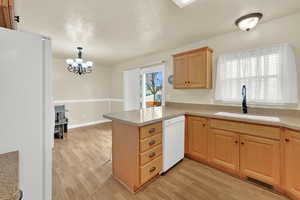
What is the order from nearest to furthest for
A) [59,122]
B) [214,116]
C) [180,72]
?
[214,116] → [180,72] → [59,122]

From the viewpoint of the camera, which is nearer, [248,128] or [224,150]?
[248,128]

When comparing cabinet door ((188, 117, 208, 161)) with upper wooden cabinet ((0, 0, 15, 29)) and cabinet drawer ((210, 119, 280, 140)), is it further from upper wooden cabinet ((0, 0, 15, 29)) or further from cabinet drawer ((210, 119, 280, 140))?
upper wooden cabinet ((0, 0, 15, 29))

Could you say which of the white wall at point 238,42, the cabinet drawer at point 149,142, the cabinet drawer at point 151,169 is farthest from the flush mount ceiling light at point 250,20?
the cabinet drawer at point 151,169

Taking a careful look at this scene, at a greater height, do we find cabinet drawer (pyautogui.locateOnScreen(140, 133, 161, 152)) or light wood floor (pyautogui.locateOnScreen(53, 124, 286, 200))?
cabinet drawer (pyautogui.locateOnScreen(140, 133, 161, 152))

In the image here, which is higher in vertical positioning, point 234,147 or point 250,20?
point 250,20

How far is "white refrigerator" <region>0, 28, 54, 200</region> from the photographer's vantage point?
0.76 m

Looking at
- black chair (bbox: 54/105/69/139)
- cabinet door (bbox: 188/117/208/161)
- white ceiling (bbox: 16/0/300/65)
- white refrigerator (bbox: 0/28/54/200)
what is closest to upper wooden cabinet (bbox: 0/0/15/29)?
white refrigerator (bbox: 0/28/54/200)

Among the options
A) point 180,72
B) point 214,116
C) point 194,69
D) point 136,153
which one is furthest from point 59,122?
point 214,116

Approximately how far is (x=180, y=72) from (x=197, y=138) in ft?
4.42

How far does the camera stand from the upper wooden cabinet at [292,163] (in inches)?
56.8

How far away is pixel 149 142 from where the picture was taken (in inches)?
67.3

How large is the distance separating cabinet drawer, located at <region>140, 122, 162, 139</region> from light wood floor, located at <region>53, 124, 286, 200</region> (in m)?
0.68

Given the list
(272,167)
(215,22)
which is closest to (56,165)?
(272,167)

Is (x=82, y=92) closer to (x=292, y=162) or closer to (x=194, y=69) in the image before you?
(x=194, y=69)
